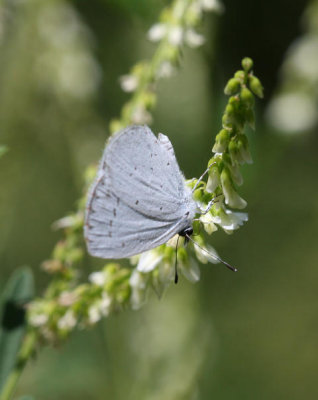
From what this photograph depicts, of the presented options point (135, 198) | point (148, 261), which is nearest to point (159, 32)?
point (135, 198)

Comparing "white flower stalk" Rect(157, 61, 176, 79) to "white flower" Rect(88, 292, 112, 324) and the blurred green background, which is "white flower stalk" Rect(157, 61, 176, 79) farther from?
"white flower" Rect(88, 292, 112, 324)

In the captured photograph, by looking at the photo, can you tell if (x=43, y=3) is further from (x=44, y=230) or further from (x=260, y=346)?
(x=260, y=346)

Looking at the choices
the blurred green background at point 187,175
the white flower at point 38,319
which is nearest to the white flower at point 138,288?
the white flower at point 38,319

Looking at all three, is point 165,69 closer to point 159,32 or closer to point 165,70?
point 165,70

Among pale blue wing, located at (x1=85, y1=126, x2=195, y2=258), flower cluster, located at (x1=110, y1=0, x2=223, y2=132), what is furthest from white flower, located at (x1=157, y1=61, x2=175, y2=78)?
pale blue wing, located at (x1=85, y1=126, x2=195, y2=258)

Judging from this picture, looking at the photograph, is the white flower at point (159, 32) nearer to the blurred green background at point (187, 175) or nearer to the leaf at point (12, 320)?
the blurred green background at point (187, 175)

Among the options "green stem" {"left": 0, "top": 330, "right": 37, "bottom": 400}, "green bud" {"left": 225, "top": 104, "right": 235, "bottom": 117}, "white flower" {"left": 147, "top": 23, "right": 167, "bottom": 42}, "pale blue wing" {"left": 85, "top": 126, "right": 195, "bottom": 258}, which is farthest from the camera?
"white flower" {"left": 147, "top": 23, "right": 167, "bottom": 42}
